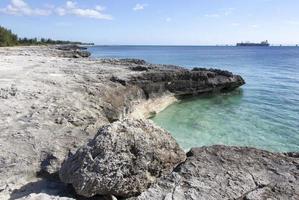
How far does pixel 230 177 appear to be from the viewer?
7270 millimetres

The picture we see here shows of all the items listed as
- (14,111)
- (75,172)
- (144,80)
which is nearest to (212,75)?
(144,80)

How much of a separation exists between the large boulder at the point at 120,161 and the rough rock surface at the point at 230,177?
318mm

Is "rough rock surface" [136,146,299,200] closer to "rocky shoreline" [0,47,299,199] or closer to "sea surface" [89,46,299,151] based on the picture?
"rocky shoreline" [0,47,299,199]

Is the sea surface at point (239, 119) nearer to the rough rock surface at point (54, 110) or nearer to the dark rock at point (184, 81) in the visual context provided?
the dark rock at point (184, 81)

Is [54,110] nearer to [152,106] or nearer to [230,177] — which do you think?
[230,177]

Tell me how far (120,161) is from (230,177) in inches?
90.8

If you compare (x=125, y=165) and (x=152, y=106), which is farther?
(x=152, y=106)

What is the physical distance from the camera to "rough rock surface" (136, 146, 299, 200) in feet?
22.1

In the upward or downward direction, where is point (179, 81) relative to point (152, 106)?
upward

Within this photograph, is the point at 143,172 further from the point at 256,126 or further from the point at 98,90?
the point at 256,126

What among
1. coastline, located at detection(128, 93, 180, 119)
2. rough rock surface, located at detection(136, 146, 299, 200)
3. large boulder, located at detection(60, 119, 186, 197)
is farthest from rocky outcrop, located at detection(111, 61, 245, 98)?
large boulder, located at detection(60, 119, 186, 197)

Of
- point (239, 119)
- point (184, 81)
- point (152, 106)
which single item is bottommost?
point (239, 119)

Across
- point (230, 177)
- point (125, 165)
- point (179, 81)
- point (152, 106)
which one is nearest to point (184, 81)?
point (179, 81)

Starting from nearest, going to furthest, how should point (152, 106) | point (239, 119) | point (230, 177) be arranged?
point (230, 177), point (239, 119), point (152, 106)
